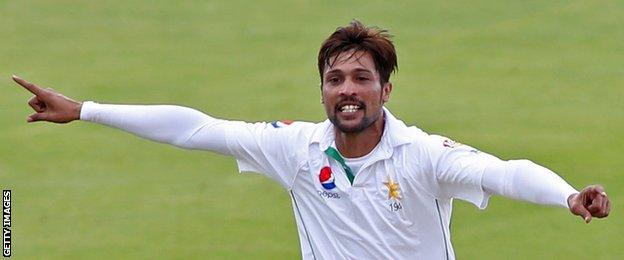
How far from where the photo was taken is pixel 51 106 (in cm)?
752

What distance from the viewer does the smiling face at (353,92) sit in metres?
7.08

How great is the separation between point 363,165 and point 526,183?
909 mm

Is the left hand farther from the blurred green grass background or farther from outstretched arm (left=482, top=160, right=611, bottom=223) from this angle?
the blurred green grass background

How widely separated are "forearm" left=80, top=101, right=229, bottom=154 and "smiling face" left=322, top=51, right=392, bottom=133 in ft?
2.31

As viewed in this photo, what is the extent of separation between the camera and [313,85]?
50.7ft

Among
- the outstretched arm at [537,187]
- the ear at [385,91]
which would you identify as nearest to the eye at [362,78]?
the ear at [385,91]

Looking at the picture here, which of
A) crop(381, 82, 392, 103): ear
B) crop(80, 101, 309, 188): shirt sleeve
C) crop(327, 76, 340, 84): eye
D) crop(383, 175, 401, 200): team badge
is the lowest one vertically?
crop(383, 175, 401, 200): team badge

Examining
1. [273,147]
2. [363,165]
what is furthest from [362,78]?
[273,147]

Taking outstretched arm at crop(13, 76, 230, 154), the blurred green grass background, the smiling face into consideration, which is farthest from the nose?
the blurred green grass background

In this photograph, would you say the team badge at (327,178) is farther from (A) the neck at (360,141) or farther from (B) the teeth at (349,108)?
(B) the teeth at (349,108)

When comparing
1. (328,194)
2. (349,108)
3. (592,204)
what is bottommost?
(328,194)

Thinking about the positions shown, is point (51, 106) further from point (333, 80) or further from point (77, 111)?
point (333, 80)

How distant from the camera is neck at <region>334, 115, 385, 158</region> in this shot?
7.20m

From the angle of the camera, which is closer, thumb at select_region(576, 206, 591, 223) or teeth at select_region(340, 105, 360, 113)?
thumb at select_region(576, 206, 591, 223)
